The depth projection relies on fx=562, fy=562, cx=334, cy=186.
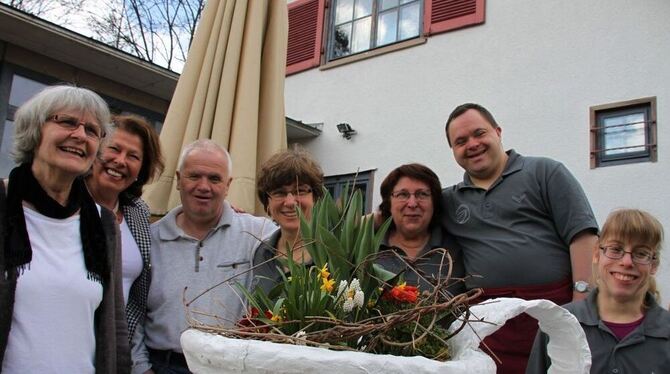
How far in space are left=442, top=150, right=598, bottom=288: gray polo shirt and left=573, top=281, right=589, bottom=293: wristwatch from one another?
0.05 meters

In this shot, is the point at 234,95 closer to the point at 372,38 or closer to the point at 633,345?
the point at 633,345

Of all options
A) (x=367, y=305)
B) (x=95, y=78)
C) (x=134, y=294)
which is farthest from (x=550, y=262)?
(x=95, y=78)

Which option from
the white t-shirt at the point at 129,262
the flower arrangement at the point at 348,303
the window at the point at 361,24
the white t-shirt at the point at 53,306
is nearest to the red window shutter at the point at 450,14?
the window at the point at 361,24

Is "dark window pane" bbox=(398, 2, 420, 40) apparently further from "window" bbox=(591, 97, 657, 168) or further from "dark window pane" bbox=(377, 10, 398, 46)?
"window" bbox=(591, 97, 657, 168)

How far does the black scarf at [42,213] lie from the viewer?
1.50m

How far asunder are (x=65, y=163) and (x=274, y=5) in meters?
2.04

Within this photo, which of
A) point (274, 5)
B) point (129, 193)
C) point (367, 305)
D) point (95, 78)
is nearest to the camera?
point (367, 305)

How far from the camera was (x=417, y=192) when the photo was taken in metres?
2.04

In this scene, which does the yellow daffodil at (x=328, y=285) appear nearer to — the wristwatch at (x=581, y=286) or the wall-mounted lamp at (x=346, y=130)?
the wristwatch at (x=581, y=286)

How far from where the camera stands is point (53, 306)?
5.01ft

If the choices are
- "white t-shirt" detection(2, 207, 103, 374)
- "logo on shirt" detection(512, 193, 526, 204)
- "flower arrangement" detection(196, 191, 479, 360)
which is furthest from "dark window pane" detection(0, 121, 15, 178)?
"flower arrangement" detection(196, 191, 479, 360)

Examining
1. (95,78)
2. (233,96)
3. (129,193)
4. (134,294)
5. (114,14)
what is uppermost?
(114,14)

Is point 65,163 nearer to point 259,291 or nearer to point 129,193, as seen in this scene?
point 129,193

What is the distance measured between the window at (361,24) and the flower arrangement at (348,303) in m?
5.85
